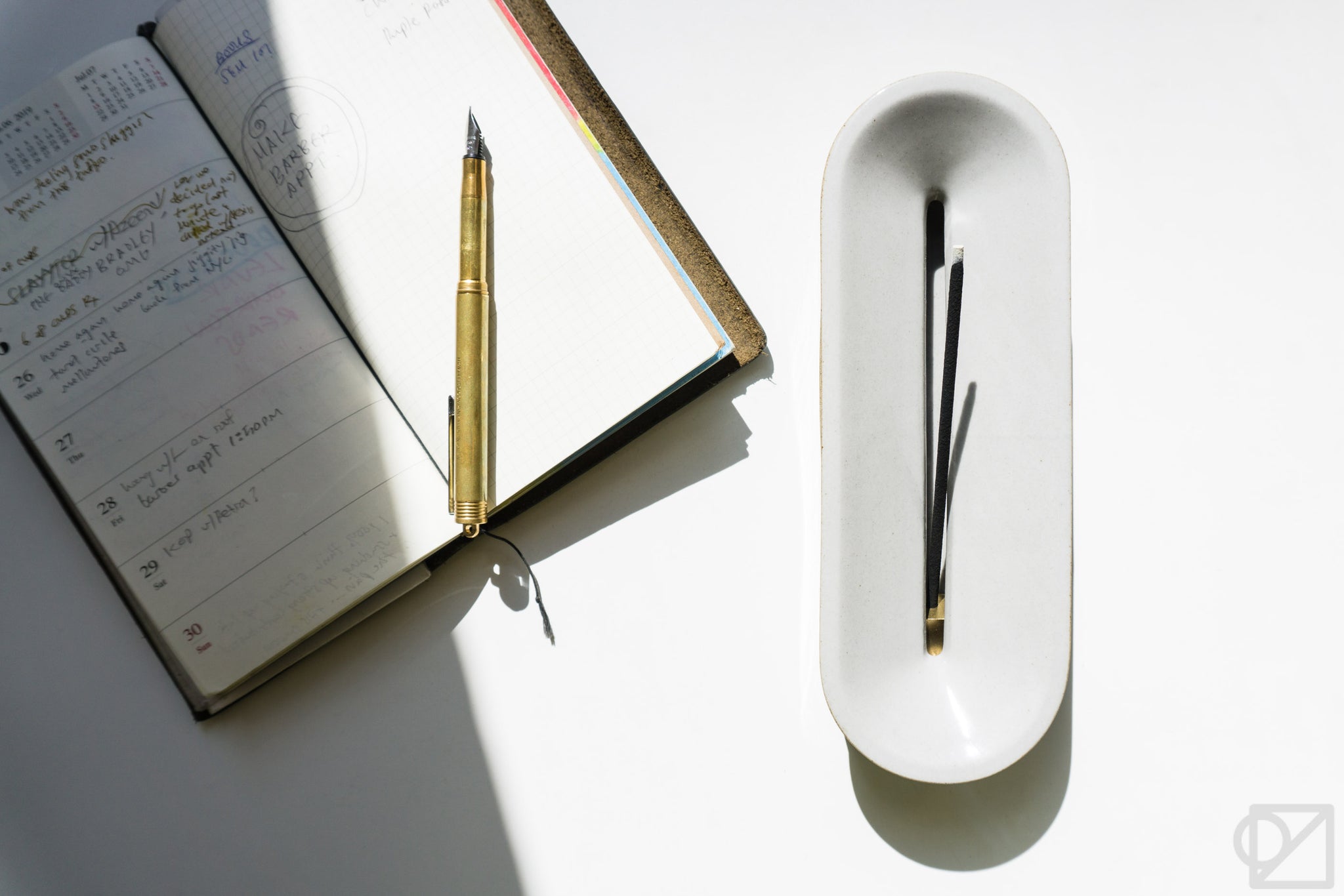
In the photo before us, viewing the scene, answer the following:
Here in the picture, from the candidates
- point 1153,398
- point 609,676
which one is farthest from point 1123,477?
point 609,676

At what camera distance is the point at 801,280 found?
0.50 meters

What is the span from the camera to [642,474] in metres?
0.50

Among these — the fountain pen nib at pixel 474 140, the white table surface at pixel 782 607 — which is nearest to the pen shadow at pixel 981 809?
the white table surface at pixel 782 607

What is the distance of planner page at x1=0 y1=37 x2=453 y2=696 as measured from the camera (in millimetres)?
466

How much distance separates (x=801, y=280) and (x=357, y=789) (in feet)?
1.44

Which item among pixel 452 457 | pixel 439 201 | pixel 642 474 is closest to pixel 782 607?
pixel 642 474

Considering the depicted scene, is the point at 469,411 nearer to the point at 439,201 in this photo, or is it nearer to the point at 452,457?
the point at 452,457

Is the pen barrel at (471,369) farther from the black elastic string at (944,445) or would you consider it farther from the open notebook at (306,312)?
the black elastic string at (944,445)

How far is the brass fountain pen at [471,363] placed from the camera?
459 mm

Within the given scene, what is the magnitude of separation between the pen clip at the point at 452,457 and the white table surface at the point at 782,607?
2.3 inches

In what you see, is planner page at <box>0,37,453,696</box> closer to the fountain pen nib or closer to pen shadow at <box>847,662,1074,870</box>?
the fountain pen nib

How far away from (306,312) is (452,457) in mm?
126

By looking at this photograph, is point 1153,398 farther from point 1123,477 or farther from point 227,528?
point 227,528

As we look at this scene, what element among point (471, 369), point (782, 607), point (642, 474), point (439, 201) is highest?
point (439, 201)
